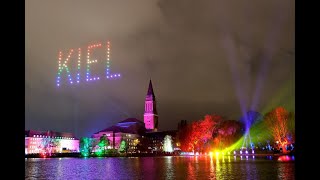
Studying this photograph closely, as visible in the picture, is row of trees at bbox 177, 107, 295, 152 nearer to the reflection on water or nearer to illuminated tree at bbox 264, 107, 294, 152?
illuminated tree at bbox 264, 107, 294, 152

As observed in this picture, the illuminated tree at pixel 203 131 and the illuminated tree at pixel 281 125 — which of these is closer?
the illuminated tree at pixel 281 125

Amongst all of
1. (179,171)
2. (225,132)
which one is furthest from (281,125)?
(179,171)

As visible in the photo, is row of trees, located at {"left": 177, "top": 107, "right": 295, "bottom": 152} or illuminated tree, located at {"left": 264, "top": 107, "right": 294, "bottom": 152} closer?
illuminated tree, located at {"left": 264, "top": 107, "right": 294, "bottom": 152}

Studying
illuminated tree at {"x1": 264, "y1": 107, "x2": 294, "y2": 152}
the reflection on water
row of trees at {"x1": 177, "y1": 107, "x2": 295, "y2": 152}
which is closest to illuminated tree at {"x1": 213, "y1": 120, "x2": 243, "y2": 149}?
row of trees at {"x1": 177, "y1": 107, "x2": 295, "y2": 152}

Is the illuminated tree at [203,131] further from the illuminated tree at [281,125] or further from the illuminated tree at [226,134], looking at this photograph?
the illuminated tree at [281,125]

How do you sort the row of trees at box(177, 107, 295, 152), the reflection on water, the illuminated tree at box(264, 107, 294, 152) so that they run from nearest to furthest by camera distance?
the reflection on water, the illuminated tree at box(264, 107, 294, 152), the row of trees at box(177, 107, 295, 152)

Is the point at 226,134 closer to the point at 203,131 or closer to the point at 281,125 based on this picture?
the point at 203,131

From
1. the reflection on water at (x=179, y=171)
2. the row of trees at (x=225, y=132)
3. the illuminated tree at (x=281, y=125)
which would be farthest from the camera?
the row of trees at (x=225, y=132)

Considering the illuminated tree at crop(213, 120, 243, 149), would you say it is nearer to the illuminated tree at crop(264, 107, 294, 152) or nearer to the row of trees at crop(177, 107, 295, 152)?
the row of trees at crop(177, 107, 295, 152)

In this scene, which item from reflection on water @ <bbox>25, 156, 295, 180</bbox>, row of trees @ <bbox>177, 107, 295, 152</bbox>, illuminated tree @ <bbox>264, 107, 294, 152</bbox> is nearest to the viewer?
reflection on water @ <bbox>25, 156, 295, 180</bbox>

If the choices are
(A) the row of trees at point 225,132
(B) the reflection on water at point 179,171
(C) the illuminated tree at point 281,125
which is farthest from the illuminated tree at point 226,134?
(B) the reflection on water at point 179,171
